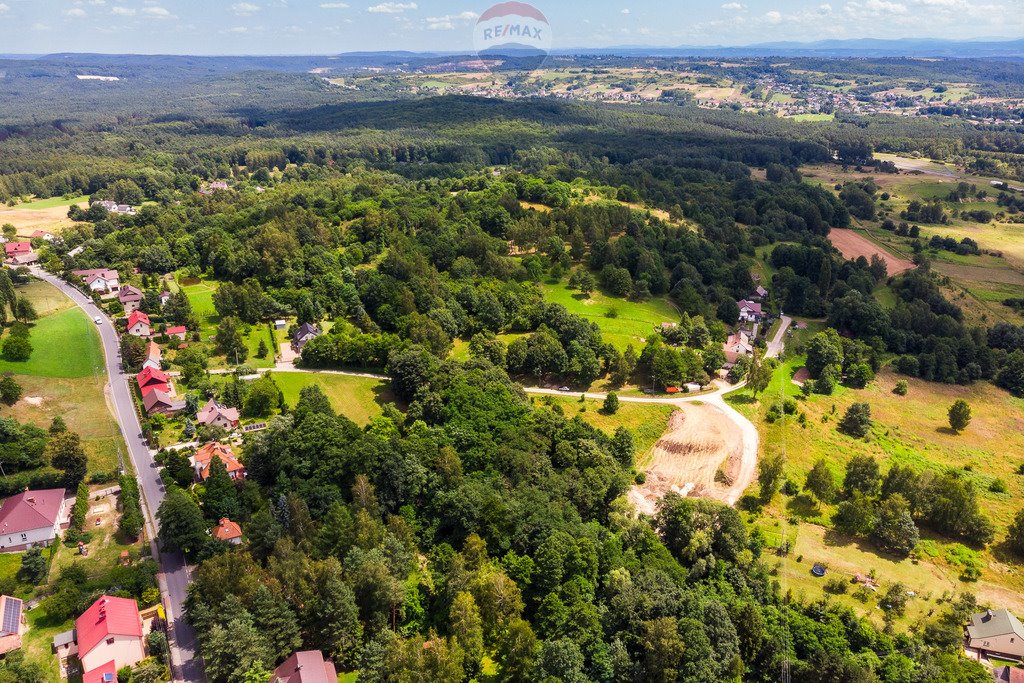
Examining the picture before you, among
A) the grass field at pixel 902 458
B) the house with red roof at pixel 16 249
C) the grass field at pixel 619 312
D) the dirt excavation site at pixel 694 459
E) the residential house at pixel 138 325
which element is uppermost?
the house with red roof at pixel 16 249

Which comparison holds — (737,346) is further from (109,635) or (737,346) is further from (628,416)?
(109,635)

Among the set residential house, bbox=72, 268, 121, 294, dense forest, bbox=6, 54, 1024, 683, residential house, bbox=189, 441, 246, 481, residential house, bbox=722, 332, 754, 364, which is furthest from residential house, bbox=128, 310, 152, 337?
residential house, bbox=722, 332, 754, 364

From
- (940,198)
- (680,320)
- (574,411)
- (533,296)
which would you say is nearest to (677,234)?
(680,320)

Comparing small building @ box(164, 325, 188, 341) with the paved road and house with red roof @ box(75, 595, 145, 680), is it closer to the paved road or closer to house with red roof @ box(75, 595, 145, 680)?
the paved road

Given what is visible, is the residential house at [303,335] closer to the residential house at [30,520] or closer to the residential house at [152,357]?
the residential house at [152,357]

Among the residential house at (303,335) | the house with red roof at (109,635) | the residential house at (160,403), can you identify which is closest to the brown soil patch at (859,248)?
the residential house at (303,335)

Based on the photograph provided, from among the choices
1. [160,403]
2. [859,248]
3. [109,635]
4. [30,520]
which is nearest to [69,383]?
[160,403]
